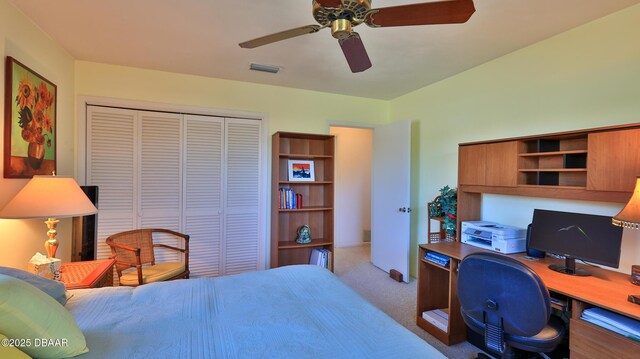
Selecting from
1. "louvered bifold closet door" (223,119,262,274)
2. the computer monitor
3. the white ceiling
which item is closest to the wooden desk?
the computer monitor

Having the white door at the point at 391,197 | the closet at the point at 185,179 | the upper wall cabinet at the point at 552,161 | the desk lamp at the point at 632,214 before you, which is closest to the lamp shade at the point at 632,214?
the desk lamp at the point at 632,214

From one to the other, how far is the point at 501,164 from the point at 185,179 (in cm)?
320

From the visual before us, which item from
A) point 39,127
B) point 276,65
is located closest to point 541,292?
point 276,65

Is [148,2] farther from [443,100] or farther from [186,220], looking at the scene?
[443,100]

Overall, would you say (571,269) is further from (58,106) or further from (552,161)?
(58,106)

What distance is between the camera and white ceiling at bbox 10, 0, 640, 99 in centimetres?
200

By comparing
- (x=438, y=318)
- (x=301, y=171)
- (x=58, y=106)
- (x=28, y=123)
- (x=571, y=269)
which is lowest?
(x=438, y=318)

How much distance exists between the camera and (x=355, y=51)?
1.72m

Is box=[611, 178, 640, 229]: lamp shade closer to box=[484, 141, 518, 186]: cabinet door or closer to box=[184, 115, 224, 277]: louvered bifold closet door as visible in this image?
box=[484, 141, 518, 186]: cabinet door

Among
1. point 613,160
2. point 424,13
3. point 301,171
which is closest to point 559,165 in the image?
point 613,160

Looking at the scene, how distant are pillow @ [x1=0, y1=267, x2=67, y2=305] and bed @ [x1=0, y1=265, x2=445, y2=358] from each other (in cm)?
7

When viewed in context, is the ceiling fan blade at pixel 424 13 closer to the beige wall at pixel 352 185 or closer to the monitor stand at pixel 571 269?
the monitor stand at pixel 571 269

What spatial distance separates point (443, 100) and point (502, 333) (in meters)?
2.54

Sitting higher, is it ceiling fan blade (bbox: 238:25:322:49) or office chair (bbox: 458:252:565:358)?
ceiling fan blade (bbox: 238:25:322:49)
